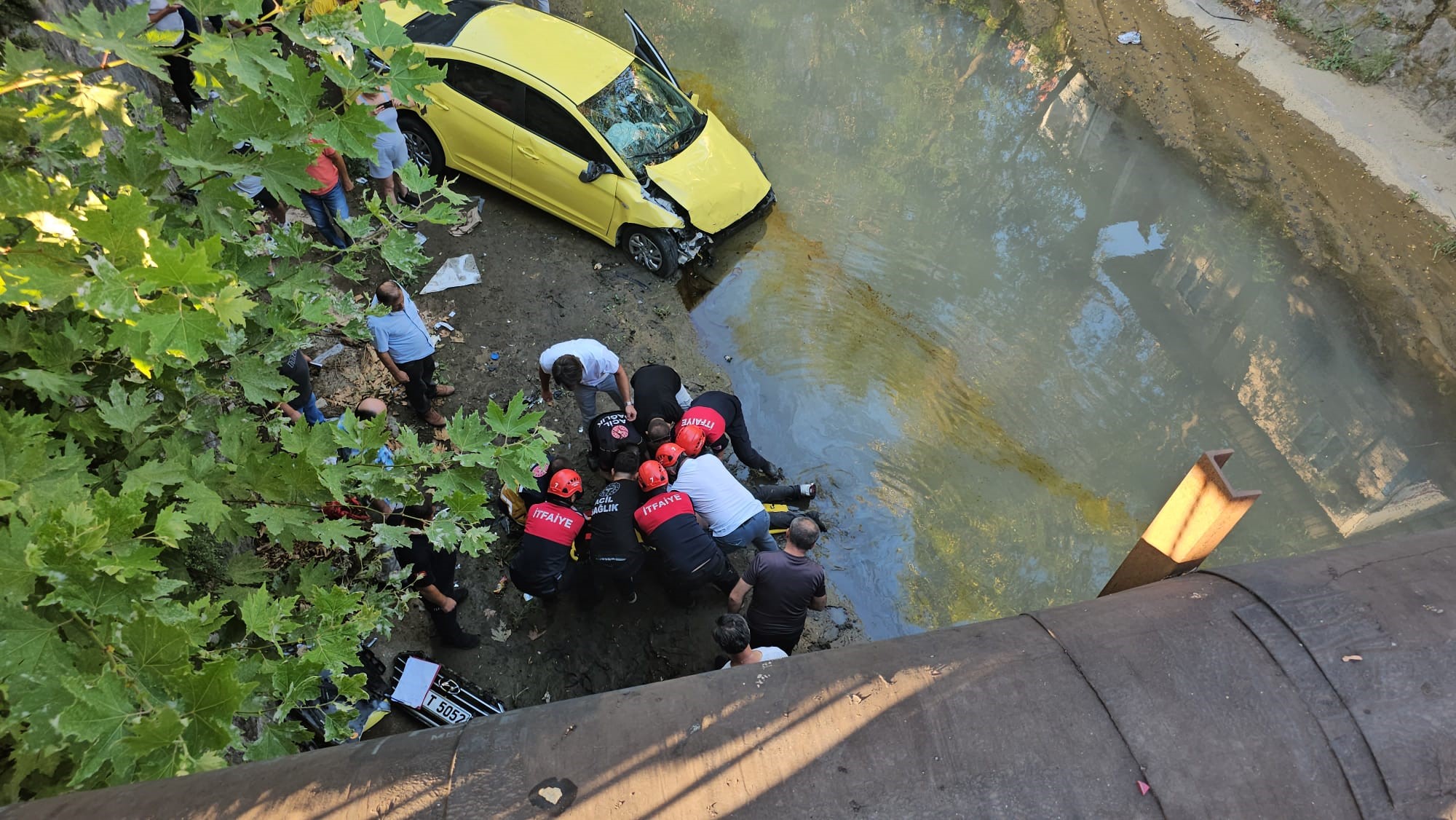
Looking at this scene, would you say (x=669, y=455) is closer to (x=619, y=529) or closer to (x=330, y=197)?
(x=619, y=529)

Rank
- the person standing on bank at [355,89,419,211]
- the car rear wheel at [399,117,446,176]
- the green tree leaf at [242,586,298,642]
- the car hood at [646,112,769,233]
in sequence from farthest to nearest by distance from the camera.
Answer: the car rear wheel at [399,117,446,176]
the car hood at [646,112,769,233]
the person standing on bank at [355,89,419,211]
the green tree leaf at [242,586,298,642]

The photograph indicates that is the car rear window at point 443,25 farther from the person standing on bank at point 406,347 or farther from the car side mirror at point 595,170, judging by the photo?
the person standing on bank at point 406,347

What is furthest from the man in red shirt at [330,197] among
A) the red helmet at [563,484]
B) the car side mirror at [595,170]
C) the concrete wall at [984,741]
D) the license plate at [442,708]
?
the concrete wall at [984,741]

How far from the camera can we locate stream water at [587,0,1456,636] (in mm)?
6332

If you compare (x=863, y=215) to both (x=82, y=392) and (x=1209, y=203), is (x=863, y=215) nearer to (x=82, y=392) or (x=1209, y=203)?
(x=1209, y=203)

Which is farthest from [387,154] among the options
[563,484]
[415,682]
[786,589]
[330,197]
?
[786,589]

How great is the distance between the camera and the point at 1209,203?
891 cm

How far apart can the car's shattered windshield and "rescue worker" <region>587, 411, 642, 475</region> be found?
275 centimetres

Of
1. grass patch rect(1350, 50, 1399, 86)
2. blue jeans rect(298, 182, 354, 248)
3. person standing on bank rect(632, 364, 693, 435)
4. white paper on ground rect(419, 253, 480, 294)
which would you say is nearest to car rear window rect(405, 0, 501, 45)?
blue jeans rect(298, 182, 354, 248)

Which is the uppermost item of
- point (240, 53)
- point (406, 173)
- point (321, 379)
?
point (240, 53)

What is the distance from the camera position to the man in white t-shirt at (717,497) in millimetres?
5387

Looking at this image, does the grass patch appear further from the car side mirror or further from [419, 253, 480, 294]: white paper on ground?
[419, 253, 480, 294]: white paper on ground

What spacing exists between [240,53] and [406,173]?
100cm

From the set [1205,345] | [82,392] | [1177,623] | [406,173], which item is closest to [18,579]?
[82,392]
